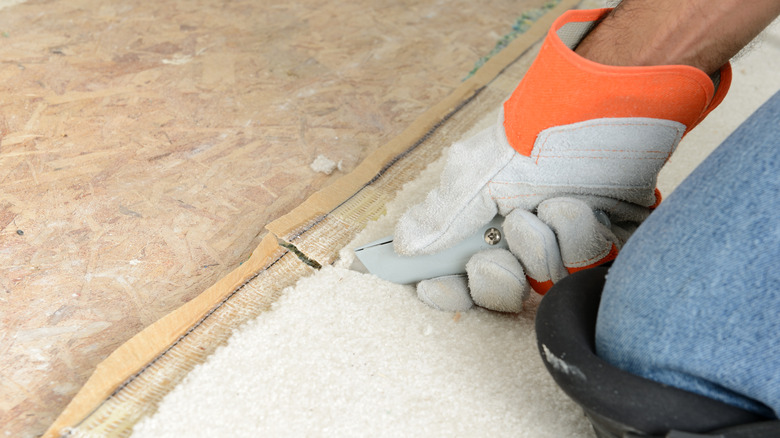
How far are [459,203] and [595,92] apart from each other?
235mm

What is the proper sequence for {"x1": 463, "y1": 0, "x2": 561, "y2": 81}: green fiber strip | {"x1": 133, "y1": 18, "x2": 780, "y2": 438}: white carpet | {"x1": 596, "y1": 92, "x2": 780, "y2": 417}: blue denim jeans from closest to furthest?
{"x1": 596, "y1": 92, "x2": 780, "y2": 417}: blue denim jeans
{"x1": 133, "y1": 18, "x2": 780, "y2": 438}: white carpet
{"x1": 463, "y1": 0, "x2": 561, "y2": 81}: green fiber strip

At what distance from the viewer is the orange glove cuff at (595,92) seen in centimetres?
72

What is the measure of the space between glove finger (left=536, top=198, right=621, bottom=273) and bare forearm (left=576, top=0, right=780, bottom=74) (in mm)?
214

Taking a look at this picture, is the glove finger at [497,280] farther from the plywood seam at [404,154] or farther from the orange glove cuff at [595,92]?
the plywood seam at [404,154]

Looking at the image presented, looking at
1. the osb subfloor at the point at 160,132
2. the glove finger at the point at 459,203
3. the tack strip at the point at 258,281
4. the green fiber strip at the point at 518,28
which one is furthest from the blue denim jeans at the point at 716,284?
the green fiber strip at the point at 518,28

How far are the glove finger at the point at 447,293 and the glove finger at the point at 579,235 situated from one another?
0.54ft

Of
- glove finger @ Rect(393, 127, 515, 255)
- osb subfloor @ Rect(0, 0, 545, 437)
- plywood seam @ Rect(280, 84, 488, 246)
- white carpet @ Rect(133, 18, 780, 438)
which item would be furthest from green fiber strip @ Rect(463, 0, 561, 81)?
white carpet @ Rect(133, 18, 780, 438)

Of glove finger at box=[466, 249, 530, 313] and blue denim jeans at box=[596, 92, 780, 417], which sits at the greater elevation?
blue denim jeans at box=[596, 92, 780, 417]

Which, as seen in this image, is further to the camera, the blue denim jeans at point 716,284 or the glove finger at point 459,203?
the glove finger at point 459,203

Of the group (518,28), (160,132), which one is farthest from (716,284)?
(518,28)

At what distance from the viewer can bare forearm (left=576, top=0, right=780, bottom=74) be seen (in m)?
0.73

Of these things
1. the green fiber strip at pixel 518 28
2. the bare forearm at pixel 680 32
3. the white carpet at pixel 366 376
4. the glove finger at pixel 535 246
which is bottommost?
the white carpet at pixel 366 376

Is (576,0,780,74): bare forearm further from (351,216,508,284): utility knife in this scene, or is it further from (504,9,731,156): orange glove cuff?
(351,216,508,284): utility knife

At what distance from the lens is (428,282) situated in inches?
34.4
